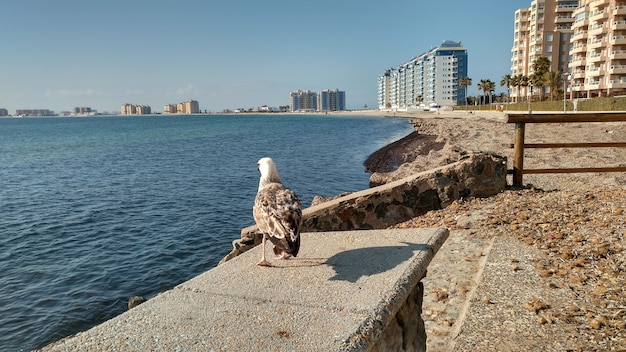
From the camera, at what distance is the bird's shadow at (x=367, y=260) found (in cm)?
333

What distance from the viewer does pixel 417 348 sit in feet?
12.2

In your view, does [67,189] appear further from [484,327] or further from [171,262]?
[484,327]

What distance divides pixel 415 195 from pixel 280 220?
5.41 m

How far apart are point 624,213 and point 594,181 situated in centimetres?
514

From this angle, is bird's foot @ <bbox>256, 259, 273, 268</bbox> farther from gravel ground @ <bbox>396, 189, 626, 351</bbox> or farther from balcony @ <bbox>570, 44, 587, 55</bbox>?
balcony @ <bbox>570, 44, 587, 55</bbox>

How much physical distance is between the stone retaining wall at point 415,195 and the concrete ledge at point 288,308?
392 cm

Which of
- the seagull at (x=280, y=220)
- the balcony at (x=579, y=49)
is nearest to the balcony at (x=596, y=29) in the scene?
the balcony at (x=579, y=49)

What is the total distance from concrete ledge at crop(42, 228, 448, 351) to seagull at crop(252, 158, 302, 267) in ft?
0.54

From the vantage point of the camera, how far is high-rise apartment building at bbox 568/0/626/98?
2616 inches

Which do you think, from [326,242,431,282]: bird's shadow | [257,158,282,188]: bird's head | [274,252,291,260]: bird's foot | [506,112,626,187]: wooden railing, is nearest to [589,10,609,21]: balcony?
[506,112,626,187]: wooden railing

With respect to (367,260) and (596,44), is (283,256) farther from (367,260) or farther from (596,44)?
(596,44)

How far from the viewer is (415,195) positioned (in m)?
8.70

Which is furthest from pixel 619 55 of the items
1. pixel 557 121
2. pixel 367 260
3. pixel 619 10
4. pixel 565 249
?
pixel 367 260

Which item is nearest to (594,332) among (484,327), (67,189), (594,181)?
(484,327)
